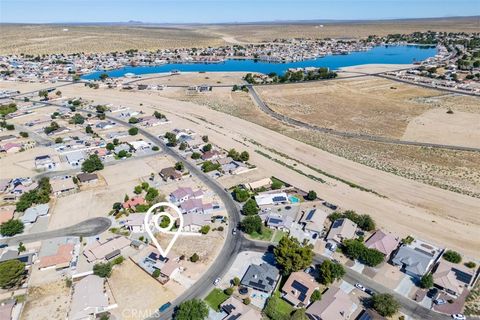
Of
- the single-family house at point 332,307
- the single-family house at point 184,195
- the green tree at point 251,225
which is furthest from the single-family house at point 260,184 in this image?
the single-family house at point 332,307

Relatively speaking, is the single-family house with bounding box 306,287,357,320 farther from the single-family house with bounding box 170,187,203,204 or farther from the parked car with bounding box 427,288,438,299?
the single-family house with bounding box 170,187,203,204

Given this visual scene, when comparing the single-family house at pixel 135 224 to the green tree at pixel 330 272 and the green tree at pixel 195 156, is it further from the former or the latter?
the green tree at pixel 330 272

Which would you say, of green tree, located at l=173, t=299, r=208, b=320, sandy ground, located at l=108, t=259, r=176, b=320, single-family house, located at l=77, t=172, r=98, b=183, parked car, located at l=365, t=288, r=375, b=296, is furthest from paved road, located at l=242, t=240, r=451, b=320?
single-family house, located at l=77, t=172, r=98, b=183

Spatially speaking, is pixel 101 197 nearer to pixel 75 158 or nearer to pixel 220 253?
pixel 75 158

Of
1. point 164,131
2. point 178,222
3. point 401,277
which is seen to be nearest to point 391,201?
point 401,277

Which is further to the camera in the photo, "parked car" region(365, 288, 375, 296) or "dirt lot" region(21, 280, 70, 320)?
"parked car" region(365, 288, 375, 296)

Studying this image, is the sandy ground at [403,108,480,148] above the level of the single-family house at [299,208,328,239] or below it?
above
